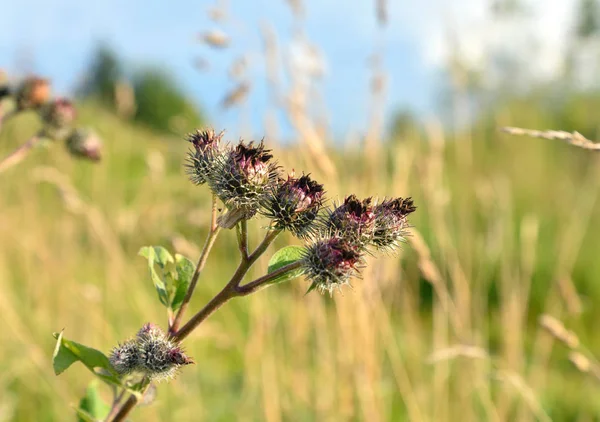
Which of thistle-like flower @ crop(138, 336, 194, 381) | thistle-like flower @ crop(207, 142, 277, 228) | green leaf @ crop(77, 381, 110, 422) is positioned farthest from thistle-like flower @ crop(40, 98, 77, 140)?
thistle-like flower @ crop(138, 336, 194, 381)

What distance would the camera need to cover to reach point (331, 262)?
0.74 m

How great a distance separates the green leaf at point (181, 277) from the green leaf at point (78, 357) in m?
0.11

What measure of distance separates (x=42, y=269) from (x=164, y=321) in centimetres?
71

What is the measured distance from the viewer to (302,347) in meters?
2.43

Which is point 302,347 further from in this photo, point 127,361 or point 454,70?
point 127,361

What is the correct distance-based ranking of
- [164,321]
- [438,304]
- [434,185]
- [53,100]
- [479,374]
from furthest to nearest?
[164,321], [438,304], [434,185], [479,374], [53,100]

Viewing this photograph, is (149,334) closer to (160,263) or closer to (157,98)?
(160,263)

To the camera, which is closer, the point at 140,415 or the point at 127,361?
the point at 127,361

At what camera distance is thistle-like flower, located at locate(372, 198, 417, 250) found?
808mm

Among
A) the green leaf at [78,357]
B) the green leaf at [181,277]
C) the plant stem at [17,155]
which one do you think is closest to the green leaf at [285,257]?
the green leaf at [181,277]

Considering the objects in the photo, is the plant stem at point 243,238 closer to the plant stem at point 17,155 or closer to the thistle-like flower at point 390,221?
the thistle-like flower at point 390,221

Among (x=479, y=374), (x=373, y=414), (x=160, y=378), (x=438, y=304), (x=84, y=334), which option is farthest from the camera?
(x=84, y=334)

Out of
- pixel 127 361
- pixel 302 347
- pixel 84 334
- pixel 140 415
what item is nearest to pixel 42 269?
pixel 84 334

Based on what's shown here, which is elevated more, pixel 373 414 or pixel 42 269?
pixel 42 269
